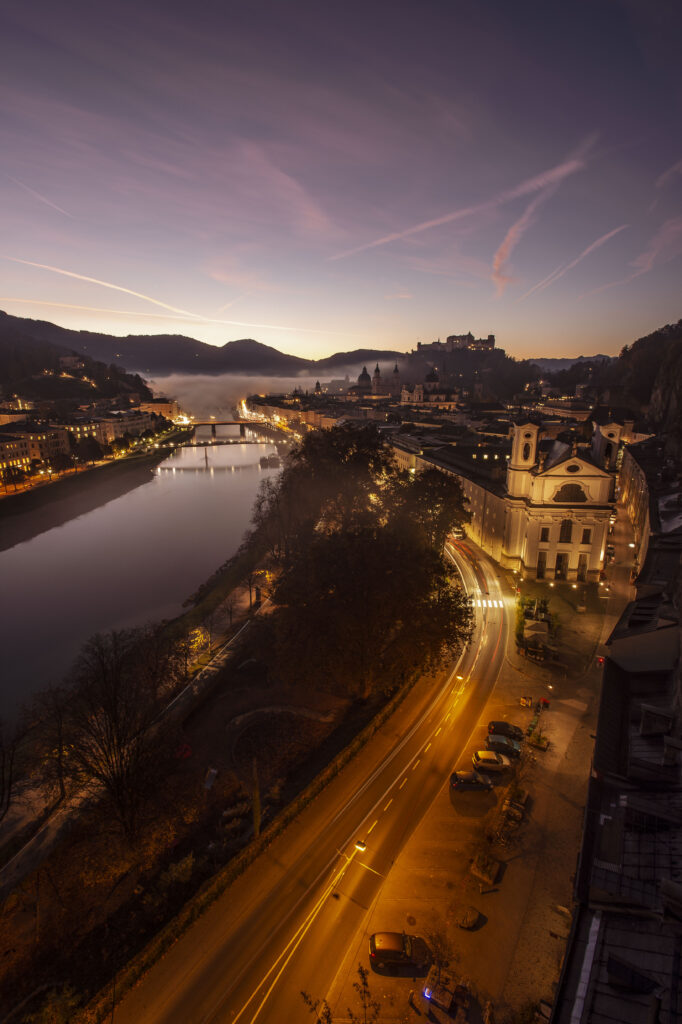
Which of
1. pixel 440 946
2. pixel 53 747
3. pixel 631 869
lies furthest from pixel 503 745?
pixel 53 747

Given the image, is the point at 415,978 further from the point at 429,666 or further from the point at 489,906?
the point at 429,666

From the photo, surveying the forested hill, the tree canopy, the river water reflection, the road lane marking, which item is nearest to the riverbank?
the river water reflection

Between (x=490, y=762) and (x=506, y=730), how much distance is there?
1.92 m

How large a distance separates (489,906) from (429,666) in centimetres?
837

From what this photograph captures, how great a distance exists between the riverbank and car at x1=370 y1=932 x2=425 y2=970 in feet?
147

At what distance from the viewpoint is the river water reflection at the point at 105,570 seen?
25797mm

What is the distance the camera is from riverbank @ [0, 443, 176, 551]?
48.1 meters

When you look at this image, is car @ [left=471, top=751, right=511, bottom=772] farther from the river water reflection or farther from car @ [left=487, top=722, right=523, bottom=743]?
the river water reflection

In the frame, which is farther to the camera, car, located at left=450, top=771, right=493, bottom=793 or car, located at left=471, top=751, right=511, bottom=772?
car, located at left=471, top=751, right=511, bottom=772

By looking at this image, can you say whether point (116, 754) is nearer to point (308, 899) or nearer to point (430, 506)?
point (308, 899)

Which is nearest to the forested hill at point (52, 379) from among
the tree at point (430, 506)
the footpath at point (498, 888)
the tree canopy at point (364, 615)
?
the tree at point (430, 506)

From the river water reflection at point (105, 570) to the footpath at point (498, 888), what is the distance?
59.2 ft

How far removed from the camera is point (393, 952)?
375 inches

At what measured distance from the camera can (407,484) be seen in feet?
106
